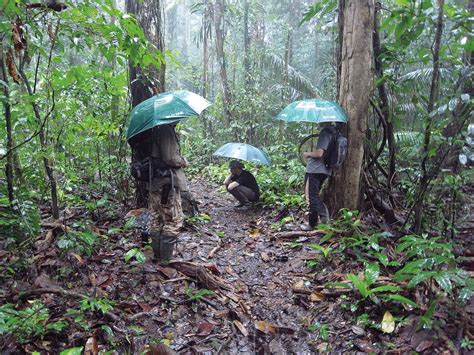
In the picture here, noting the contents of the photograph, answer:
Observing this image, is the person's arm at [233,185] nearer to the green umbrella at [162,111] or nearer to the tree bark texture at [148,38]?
the tree bark texture at [148,38]

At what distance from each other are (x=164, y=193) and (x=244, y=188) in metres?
3.46

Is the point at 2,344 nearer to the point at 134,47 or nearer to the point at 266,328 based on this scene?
the point at 266,328

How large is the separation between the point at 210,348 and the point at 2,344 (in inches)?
65.4

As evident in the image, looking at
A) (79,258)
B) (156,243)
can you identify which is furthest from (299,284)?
(79,258)

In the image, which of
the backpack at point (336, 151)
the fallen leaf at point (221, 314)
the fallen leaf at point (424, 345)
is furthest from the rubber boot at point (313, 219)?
the fallen leaf at point (424, 345)

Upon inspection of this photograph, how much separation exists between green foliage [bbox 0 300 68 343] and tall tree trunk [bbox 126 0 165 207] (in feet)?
10.6

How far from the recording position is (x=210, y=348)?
10.9ft

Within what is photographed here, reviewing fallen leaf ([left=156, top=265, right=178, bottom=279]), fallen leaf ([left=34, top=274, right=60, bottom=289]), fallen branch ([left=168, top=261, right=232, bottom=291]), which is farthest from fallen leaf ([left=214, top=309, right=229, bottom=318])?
fallen leaf ([left=34, top=274, right=60, bottom=289])

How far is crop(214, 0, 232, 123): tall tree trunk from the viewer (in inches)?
552

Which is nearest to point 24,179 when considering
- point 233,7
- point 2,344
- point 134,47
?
point 134,47

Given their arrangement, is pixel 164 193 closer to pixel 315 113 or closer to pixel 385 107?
pixel 315 113

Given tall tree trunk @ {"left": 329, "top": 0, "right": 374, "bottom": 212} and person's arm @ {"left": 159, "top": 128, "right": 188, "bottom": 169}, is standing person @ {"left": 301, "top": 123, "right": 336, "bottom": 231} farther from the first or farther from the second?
person's arm @ {"left": 159, "top": 128, "right": 188, "bottom": 169}

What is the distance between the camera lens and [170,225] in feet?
15.7

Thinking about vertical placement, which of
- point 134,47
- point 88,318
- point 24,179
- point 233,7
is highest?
point 233,7
